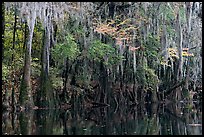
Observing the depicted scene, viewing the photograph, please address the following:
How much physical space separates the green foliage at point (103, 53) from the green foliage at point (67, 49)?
641 mm

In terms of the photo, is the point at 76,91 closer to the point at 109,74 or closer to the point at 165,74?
the point at 109,74

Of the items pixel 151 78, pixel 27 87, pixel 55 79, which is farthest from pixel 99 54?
pixel 27 87

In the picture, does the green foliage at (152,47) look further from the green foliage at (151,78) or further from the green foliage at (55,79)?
the green foliage at (55,79)

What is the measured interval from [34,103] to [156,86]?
21.6ft

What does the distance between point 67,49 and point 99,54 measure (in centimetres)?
158

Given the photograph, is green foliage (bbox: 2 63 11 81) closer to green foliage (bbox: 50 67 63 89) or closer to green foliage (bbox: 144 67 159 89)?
green foliage (bbox: 50 67 63 89)

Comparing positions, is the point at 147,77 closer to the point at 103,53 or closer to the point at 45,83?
the point at 103,53

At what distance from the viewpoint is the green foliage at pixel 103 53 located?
19016 mm

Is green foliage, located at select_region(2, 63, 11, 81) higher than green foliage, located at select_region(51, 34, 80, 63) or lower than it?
lower

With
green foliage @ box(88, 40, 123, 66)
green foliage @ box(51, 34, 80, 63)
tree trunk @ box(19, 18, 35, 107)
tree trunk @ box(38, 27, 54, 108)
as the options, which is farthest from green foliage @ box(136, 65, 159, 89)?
tree trunk @ box(19, 18, 35, 107)

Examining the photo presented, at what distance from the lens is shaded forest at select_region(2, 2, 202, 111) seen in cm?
1755

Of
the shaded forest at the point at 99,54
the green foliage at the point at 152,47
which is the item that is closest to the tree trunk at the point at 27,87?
the shaded forest at the point at 99,54

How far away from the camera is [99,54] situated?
19234 millimetres

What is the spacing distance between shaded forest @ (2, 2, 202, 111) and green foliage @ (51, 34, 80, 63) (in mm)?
39
